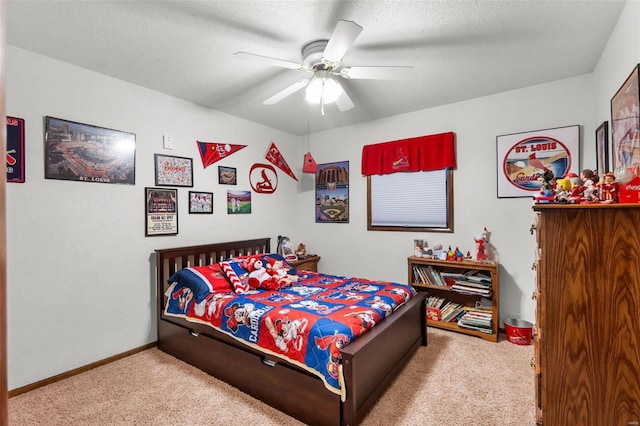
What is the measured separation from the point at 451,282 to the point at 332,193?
6.55 ft

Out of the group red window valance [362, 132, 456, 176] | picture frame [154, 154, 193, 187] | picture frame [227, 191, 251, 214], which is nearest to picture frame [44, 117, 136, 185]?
picture frame [154, 154, 193, 187]

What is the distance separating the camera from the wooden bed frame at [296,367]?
70.1 inches

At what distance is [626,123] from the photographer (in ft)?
6.06

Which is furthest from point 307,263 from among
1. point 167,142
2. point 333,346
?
point 333,346

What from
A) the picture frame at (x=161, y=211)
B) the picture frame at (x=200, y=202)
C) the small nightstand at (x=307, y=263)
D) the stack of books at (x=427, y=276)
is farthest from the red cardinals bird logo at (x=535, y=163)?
the picture frame at (x=161, y=211)

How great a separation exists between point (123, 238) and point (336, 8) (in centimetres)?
262

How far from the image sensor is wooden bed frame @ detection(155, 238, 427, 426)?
1.78 meters

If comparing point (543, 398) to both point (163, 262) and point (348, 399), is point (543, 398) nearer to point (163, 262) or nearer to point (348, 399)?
point (348, 399)

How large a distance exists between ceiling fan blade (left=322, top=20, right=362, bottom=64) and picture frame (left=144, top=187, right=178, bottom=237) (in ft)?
7.06

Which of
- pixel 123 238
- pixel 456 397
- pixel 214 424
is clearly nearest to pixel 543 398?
pixel 456 397

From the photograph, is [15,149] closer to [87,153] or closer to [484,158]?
[87,153]

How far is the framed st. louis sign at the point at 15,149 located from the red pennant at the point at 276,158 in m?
2.52

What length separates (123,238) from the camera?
281 cm

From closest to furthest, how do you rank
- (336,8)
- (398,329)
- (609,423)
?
(609,423)
(336,8)
(398,329)
